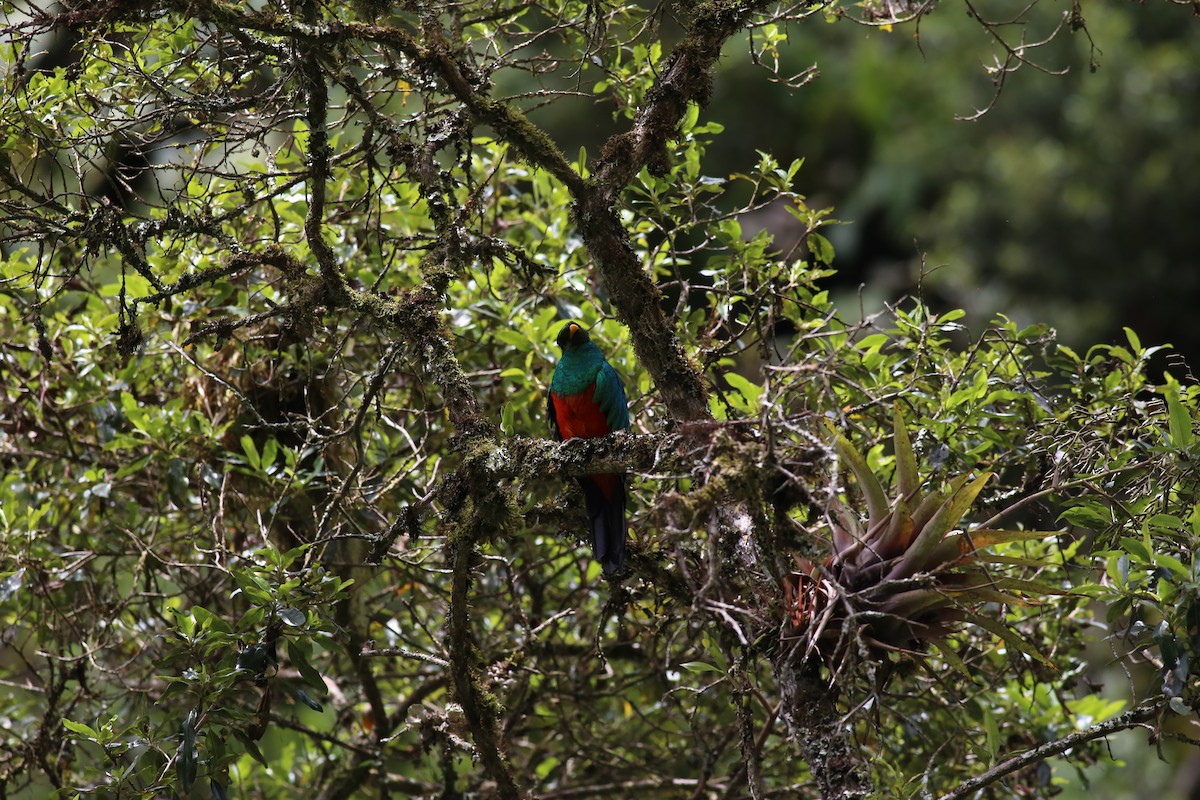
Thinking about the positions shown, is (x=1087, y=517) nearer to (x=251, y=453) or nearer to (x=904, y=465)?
(x=904, y=465)

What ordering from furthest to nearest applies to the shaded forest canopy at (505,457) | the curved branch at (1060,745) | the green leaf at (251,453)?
1. the green leaf at (251,453)
2. the shaded forest canopy at (505,457)
3. the curved branch at (1060,745)

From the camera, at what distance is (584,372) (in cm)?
387

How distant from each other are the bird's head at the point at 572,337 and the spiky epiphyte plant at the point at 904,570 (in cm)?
138

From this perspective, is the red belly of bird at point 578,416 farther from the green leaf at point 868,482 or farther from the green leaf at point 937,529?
the green leaf at point 937,529

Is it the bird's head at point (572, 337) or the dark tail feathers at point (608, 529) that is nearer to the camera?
the dark tail feathers at point (608, 529)

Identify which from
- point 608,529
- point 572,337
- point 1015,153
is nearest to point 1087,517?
point 608,529

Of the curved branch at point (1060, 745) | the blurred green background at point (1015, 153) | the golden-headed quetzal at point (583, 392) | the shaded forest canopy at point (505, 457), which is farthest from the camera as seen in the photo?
the blurred green background at point (1015, 153)

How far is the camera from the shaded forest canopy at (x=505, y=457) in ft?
9.03

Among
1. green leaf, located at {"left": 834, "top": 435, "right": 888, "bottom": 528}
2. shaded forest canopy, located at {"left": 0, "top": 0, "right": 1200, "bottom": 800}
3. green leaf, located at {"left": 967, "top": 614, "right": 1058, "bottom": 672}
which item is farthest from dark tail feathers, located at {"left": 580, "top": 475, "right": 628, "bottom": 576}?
green leaf, located at {"left": 967, "top": 614, "right": 1058, "bottom": 672}

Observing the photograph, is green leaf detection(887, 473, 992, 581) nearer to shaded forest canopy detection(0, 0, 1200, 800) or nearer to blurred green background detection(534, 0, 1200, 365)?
shaded forest canopy detection(0, 0, 1200, 800)

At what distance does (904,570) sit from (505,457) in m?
1.04

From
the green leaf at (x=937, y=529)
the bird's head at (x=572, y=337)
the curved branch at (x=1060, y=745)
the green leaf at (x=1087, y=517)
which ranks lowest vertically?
the curved branch at (x=1060, y=745)

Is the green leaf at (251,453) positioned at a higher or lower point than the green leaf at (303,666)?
higher

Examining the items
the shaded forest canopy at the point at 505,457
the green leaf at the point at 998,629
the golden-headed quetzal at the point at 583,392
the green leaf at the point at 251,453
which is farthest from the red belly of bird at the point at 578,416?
the green leaf at the point at 998,629
